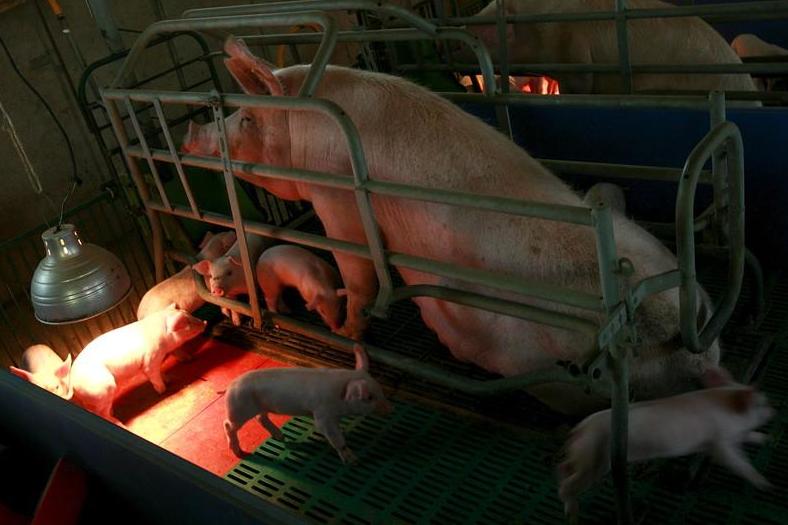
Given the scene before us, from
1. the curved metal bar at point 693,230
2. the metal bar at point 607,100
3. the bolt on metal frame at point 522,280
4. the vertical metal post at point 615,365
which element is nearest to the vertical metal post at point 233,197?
the bolt on metal frame at point 522,280

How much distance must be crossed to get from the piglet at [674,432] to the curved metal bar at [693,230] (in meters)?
0.19

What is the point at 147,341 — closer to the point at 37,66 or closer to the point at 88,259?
the point at 88,259

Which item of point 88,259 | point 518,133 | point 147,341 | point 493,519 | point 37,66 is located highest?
point 37,66

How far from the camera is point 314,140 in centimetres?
337

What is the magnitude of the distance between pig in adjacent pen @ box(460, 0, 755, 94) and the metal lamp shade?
305 centimetres

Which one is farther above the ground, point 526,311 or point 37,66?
point 37,66

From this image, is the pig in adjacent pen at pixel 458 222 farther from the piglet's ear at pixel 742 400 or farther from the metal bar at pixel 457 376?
the piglet's ear at pixel 742 400

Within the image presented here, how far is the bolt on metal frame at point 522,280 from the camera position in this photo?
2154 mm

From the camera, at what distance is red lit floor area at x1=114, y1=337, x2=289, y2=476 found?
3529 mm

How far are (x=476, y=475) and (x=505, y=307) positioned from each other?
0.79 metres

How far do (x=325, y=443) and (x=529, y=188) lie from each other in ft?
4.78

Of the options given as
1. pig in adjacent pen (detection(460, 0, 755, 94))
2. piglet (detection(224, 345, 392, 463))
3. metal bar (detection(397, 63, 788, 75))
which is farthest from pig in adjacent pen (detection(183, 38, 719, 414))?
pig in adjacent pen (detection(460, 0, 755, 94))

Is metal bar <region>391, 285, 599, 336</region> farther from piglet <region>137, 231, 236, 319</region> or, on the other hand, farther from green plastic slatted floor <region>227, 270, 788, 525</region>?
piglet <region>137, 231, 236, 319</region>

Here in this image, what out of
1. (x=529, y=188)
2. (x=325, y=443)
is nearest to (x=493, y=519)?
(x=325, y=443)
